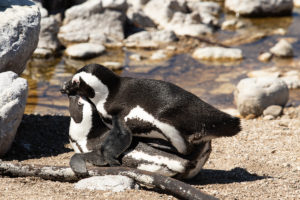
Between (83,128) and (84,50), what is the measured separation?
7.10 meters

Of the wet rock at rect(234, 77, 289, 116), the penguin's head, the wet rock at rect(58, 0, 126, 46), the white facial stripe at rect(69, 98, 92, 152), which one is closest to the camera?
the penguin's head

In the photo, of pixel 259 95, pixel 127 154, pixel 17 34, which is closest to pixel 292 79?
pixel 259 95

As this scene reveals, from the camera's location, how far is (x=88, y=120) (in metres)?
5.51

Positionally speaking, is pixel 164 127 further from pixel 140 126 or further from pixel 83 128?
pixel 83 128

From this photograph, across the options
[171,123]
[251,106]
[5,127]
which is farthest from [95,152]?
[251,106]

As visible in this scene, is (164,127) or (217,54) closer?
(164,127)

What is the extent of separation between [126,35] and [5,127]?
851 centimetres

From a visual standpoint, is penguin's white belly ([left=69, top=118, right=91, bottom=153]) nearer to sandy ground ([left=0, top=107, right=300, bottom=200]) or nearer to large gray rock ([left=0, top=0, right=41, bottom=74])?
sandy ground ([left=0, top=107, right=300, bottom=200])

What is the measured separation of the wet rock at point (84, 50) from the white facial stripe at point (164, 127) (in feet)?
24.9

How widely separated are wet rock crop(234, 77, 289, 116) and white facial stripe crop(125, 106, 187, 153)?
4.61 meters

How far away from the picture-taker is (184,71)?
11.9 meters

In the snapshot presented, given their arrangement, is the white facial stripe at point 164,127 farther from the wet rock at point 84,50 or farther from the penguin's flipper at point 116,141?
the wet rock at point 84,50

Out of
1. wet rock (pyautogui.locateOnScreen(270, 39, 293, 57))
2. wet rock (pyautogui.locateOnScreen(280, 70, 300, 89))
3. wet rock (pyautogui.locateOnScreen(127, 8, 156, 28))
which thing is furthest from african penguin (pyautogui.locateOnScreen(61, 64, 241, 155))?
wet rock (pyautogui.locateOnScreen(127, 8, 156, 28))

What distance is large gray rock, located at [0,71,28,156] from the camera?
589 centimetres
